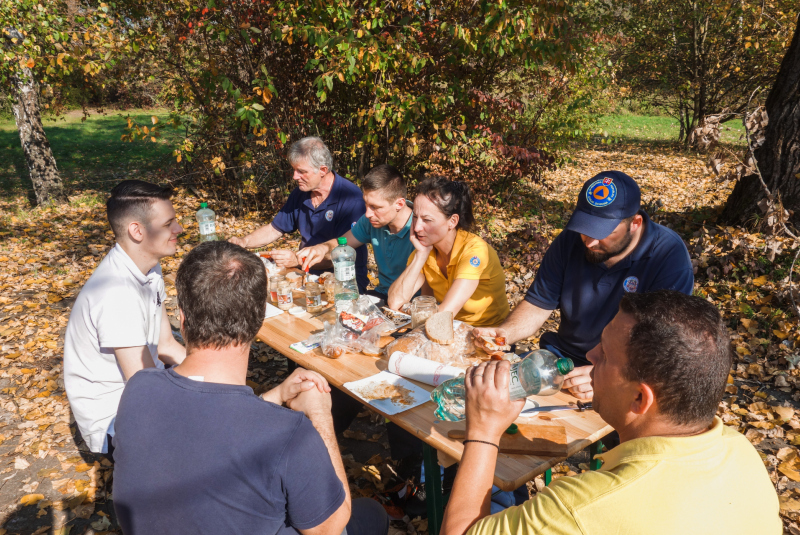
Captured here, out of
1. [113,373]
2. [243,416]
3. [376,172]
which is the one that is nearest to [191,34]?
[376,172]

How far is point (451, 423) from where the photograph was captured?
2.16 metres

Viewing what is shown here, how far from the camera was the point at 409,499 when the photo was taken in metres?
3.03

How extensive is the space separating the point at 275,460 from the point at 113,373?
1.83 metres

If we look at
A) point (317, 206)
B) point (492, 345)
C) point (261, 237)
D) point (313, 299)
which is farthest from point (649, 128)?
point (492, 345)

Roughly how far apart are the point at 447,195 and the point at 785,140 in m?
4.91

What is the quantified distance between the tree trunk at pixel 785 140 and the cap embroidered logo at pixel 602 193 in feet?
14.4

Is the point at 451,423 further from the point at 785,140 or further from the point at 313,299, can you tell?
the point at 785,140

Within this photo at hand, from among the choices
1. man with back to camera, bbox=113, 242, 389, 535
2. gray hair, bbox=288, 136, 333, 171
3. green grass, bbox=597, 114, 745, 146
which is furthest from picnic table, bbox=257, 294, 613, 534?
green grass, bbox=597, 114, 745, 146

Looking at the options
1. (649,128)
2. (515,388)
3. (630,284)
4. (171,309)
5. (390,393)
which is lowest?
(171,309)

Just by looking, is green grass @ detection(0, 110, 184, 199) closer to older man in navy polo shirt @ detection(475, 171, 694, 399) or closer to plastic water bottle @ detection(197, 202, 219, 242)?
plastic water bottle @ detection(197, 202, 219, 242)

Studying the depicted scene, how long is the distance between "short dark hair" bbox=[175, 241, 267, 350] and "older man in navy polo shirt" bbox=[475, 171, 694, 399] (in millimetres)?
1431

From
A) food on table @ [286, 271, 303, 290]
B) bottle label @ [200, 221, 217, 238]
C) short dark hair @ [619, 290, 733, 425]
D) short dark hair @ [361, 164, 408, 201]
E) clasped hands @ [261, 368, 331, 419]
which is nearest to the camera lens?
short dark hair @ [619, 290, 733, 425]

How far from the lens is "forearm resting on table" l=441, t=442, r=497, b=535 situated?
152cm

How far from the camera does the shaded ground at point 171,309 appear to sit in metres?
3.38
